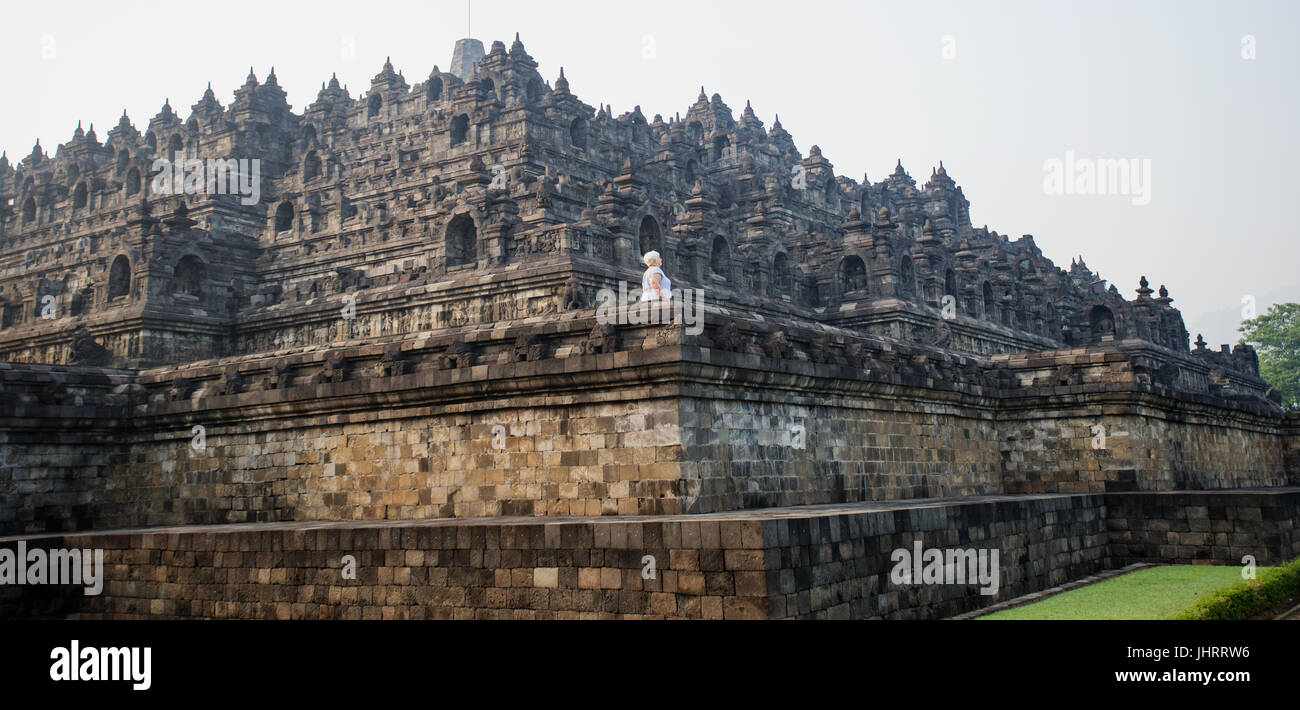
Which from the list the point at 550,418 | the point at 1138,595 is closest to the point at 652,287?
the point at 550,418

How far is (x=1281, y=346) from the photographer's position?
78.2 m

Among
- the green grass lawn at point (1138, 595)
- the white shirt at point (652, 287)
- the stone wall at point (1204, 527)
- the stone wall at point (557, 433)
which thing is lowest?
the green grass lawn at point (1138, 595)

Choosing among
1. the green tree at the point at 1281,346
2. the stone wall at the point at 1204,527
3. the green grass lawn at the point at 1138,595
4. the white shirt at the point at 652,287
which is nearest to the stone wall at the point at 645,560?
the stone wall at the point at 1204,527

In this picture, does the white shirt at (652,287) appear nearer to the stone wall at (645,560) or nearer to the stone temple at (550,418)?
the stone temple at (550,418)

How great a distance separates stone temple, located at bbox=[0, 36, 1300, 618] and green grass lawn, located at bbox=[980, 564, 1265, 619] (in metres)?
1.03

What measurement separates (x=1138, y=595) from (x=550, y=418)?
9.81m

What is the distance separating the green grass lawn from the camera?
14984mm

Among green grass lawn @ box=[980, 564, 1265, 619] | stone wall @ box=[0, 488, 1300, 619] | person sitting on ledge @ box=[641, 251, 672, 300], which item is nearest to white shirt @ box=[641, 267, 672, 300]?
person sitting on ledge @ box=[641, 251, 672, 300]

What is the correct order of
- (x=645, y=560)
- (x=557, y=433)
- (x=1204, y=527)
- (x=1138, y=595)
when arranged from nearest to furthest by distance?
1. (x=645, y=560)
2. (x=1138, y=595)
3. (x=557, y=433)
4. (x=1204, y=527)

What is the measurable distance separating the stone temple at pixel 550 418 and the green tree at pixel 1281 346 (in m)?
34.0

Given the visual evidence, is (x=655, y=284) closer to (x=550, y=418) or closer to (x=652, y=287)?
(x=652, y=287)

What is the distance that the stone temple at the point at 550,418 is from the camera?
15.0m

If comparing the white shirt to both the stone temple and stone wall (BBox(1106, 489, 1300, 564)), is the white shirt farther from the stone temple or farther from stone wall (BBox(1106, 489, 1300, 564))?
stone wall (BBox(1106, 489, 1300, 564))
